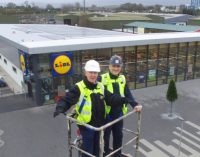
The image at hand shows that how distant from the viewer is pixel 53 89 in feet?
69.2

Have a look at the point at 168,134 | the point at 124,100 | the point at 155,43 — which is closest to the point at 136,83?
the point at 155,43

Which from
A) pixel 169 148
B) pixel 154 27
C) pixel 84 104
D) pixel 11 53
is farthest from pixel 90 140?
pixel 154 27

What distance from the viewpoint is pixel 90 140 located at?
5.57m

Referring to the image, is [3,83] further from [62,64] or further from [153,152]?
[153,152]

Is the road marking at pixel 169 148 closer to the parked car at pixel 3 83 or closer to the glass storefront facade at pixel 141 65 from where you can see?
the glass storefront facade at pixel 141 65

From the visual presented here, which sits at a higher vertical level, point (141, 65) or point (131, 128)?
point (141, 65)

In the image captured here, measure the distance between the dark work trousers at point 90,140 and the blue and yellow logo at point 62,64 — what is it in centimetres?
1503

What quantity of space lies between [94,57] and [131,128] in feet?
24.9

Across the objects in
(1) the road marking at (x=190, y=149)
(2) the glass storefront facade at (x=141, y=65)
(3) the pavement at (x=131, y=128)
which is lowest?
(1) the road marking at (x=190, y=149)

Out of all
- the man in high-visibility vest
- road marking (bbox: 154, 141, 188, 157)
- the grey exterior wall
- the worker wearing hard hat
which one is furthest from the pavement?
the worker wearing hard hat

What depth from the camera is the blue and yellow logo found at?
2028 cm

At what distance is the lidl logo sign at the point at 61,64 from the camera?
66.2ft

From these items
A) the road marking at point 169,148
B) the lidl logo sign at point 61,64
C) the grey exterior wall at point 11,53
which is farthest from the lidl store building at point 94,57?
the road marking at point 169,148

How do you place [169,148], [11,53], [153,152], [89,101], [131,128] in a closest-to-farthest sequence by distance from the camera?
1. [89,101]
2. [153,152]
3. [169,148]
4. [131,128]
5. [11,53]
